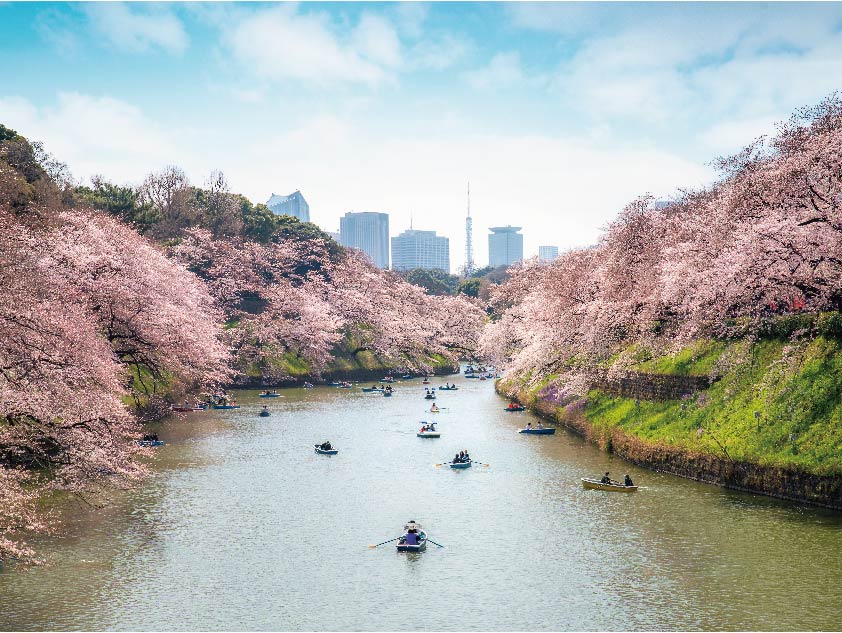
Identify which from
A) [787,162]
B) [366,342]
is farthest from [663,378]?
[366,342]

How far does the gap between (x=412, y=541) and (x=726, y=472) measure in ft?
57.5

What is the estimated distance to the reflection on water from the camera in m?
25.0

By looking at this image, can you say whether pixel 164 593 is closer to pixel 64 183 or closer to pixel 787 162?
pixel 787 162

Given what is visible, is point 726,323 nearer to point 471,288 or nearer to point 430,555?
point 430,555

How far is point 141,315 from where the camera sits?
53531mm

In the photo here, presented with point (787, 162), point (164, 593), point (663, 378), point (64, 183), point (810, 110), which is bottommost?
point (164, 593)

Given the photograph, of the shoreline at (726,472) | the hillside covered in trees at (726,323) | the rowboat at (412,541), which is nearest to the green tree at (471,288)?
the hillside covered in trees at (726,323)

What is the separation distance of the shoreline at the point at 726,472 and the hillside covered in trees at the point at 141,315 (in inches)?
1101

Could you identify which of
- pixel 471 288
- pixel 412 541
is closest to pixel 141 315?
pixel 412 541

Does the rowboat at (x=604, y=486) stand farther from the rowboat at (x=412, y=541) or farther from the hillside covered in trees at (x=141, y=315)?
the hillside covered in trees at (x=141, y=315)

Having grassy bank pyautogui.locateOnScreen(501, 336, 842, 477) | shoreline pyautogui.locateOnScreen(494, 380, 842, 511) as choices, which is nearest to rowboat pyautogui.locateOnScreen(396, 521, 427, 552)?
shoreline pyautogui.locateOnScreen(494, 380, 842, 511)

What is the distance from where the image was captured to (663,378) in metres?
50.4

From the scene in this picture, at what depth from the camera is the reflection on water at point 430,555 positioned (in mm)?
24969

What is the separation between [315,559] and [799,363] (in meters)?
25.6
